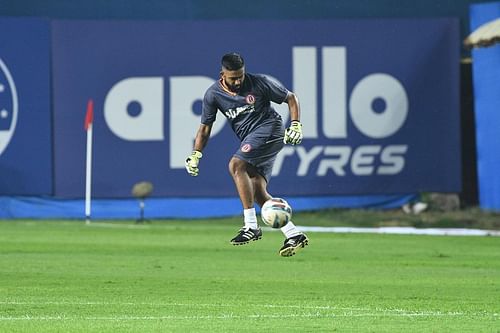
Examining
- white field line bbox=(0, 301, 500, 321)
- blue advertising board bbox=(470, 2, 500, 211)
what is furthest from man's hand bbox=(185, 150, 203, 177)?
blue advertising board bbox=(470, 2, 500, 211)

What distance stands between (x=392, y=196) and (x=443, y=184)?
1119 mm

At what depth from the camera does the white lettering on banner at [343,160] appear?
93.2 ft

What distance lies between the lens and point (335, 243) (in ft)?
72.4

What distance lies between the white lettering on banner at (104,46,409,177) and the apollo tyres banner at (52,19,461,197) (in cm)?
2

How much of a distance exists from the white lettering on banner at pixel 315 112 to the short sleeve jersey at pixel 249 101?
523 inches

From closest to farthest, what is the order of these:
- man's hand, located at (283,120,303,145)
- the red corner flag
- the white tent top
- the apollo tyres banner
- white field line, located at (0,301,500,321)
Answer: white field line, located at (0,301,500,321) → man's hand, located at (283,120,303,145) → the white tent top → the red corner flag → the apollo tyres banner

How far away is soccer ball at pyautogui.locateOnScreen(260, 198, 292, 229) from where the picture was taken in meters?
14.0

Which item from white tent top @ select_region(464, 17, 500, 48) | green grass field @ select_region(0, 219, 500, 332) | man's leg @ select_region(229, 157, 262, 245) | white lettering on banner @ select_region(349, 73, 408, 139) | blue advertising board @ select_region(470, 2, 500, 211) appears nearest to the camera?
green grass field @ select_region(0, 219, 500, 332)

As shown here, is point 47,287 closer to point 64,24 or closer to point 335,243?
point 335,243

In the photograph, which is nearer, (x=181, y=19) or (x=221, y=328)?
(x=221, y=328)

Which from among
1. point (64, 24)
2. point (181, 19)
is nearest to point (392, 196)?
point (181, 19)

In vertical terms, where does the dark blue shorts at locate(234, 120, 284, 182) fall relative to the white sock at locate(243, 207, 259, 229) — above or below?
above

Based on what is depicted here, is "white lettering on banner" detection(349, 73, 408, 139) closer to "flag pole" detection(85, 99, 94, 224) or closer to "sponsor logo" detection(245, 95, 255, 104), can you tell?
"flag pole" detection(85, 99, 94, 224)

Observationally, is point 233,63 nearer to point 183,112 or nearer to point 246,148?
point 246,148
